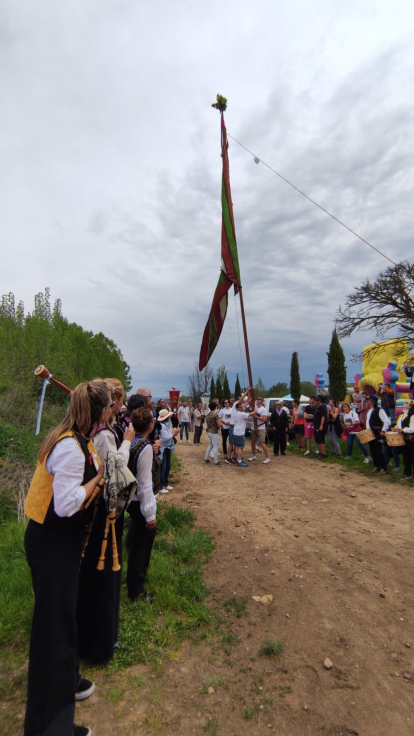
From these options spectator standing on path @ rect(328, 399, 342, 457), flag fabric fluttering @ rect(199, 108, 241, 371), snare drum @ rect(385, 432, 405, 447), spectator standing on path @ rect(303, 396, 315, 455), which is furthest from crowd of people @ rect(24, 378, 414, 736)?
spectator standing on path @ rect(303, 396, 315, 455)

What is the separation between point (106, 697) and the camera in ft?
8.31

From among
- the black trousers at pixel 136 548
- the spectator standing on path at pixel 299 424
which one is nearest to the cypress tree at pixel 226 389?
the spectator standing on path at pixel 299 424

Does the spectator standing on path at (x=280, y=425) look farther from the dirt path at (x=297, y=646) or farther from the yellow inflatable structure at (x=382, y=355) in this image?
the yellow inflatable structure at (x=382, y=355)

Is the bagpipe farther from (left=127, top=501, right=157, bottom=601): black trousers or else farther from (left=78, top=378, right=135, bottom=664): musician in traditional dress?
(left=127, top=501, right=157, bottom=601): black trousers

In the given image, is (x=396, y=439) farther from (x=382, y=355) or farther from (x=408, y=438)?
(x=382, y=355)

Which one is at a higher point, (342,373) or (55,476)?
(342,373)

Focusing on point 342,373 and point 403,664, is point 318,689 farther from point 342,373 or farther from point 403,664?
point 342,373

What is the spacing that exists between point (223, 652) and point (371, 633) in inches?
50.7

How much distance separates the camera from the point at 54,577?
6.92 feet

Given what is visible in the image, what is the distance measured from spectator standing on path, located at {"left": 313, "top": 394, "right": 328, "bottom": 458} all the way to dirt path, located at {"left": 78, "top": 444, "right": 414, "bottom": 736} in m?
4.86

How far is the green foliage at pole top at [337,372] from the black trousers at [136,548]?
3448 centimetres

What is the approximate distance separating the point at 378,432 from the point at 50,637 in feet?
28.0

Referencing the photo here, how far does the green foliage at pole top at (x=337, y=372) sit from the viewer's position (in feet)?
118

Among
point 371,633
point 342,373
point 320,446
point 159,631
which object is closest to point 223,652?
point 159,631
